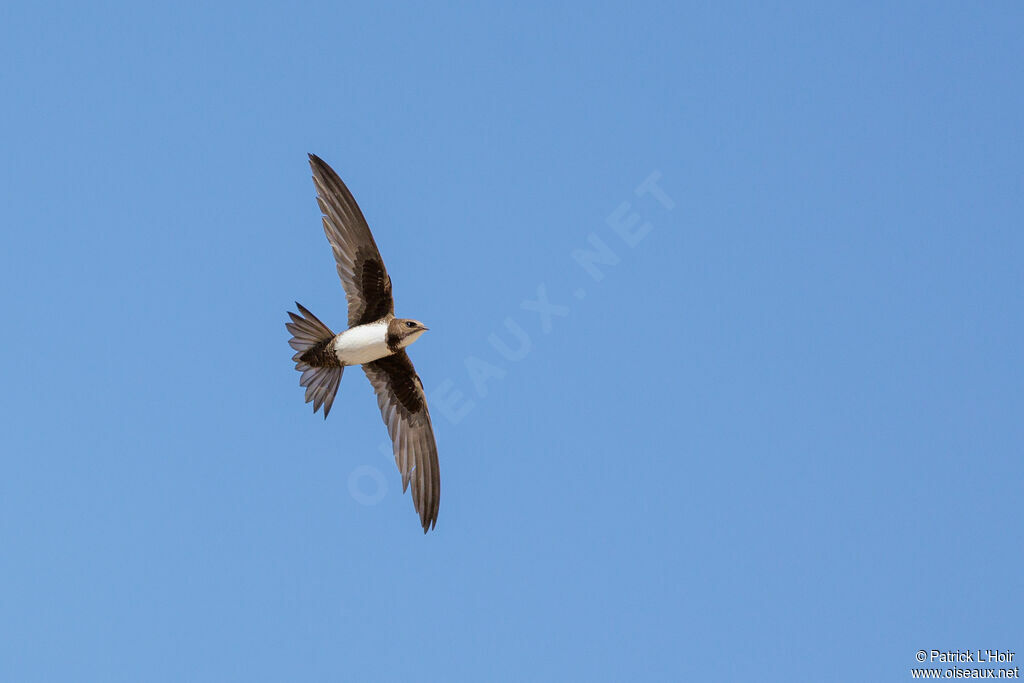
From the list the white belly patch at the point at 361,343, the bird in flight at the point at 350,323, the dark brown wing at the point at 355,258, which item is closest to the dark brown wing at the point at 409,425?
the bird in flight at the point at 350,323

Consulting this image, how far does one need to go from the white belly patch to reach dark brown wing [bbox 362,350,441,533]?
0.63m

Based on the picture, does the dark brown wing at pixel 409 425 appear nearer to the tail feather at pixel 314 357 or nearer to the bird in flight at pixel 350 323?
the bird in flight at pixel 350 323

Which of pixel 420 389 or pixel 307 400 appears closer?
pixel 307 400

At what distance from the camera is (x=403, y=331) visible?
12531 millimetres

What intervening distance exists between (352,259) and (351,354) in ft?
3.18

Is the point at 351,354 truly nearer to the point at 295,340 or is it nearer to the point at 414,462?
the point at 295,340

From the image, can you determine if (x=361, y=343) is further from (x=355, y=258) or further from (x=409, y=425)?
(x=409, y=425)

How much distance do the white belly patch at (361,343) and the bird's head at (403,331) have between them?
7cm

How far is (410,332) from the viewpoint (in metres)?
12.6

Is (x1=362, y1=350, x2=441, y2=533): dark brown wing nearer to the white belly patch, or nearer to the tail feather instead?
the white belly patch

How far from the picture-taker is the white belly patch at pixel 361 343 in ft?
40.5

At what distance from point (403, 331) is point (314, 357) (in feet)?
2.98

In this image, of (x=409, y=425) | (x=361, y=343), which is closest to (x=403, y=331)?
(x=361, y=343)

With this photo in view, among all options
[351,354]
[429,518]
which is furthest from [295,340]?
[429,518]
